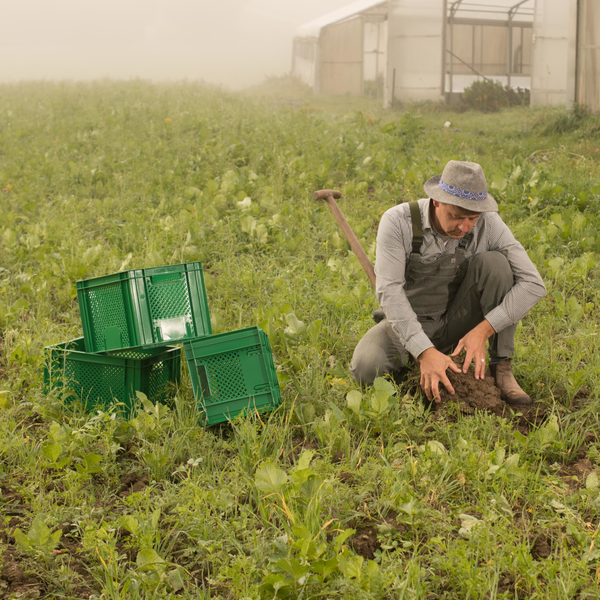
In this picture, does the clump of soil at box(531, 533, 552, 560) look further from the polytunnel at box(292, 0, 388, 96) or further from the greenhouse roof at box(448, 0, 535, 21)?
the polytunnel at box(292, 0, 388, 96)

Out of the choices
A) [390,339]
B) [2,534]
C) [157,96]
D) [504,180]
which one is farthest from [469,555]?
[157,96]

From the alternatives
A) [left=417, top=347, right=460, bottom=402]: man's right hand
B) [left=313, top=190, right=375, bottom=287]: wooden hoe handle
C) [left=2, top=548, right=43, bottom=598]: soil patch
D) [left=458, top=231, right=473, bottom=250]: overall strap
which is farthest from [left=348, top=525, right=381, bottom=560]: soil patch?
[left=458, top=231, right=473, bottom=250]: overall strap

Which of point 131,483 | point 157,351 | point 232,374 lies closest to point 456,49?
point 157,351

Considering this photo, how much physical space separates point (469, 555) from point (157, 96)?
13481 millimetres

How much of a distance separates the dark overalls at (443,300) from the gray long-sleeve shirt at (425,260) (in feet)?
0.13

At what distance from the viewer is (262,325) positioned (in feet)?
11.0

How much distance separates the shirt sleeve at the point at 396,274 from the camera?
9.30 ft

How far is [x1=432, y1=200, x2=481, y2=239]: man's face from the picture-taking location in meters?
2.72

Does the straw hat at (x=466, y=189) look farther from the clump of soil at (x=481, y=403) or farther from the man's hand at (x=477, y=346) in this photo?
the clump of soil at (x=481, y=403)

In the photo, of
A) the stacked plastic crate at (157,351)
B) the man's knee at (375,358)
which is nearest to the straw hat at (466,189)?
the man's knee at (375,358)

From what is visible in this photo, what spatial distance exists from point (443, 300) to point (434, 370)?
0.57 meters

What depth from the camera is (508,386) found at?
2988 millimetres

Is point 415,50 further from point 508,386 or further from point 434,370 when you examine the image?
point 434,370

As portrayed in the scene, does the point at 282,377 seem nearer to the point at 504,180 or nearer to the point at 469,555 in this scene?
the point at 469,555
